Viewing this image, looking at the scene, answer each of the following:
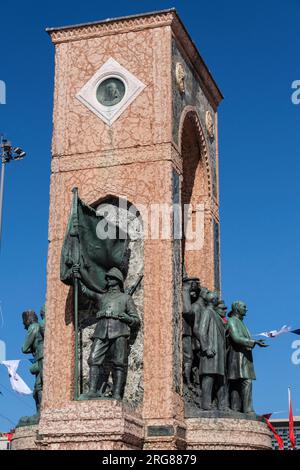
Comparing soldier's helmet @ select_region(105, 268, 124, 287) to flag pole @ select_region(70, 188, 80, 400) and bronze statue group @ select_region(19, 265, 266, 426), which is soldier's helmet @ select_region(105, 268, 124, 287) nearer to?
bronze statue group @ select_region(19, 265, 266, 426)

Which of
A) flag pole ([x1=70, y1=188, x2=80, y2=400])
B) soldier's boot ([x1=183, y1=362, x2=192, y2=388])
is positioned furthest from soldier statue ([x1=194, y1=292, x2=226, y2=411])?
flag pole ([x1=70, y1=188, x2=80, y2=400])

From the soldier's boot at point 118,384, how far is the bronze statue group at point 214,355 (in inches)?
51.6

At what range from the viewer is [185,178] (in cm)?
1773

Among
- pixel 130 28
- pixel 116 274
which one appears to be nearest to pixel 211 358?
pixel 116 274

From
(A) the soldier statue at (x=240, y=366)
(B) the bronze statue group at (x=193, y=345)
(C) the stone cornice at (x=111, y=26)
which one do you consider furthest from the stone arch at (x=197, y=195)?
(A) the soldier statue at (x=240, y=366)

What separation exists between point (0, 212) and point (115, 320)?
743 centimetres

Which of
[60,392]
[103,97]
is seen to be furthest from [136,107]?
[60,392]

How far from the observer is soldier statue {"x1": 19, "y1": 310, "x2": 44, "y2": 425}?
15016 millimetres

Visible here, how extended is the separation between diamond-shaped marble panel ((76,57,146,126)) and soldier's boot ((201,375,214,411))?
4759 millimetres

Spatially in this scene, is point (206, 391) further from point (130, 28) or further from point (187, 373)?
point (130, 28)

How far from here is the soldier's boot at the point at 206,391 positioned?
14.4m

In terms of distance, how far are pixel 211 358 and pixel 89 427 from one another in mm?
2878

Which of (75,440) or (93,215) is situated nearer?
(75,440)
